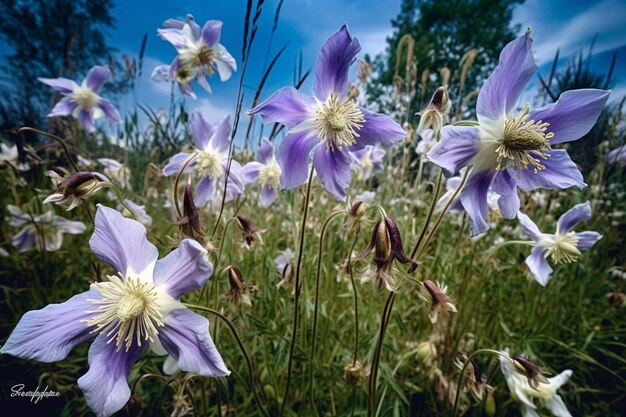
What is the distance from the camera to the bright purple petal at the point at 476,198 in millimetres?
819

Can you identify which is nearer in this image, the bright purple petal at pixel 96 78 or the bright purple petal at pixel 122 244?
the bright purple petal at pixel 122 244

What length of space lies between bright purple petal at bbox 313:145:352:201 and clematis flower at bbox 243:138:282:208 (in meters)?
0.79

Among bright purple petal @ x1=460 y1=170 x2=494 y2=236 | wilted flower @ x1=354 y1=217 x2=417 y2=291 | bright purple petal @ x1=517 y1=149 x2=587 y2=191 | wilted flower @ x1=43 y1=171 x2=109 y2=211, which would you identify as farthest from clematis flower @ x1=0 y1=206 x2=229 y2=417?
bright purple petal @ x1=517 y1=149 x2=587 y2=191

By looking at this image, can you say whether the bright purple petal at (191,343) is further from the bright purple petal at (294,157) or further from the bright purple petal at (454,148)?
the bright purple petal at (454,148)

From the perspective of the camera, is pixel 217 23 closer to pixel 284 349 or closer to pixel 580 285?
pixel 284 349

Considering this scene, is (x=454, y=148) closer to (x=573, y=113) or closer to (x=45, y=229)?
(x=573, y=113)

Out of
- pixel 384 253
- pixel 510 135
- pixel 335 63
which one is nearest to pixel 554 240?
pixel 510 135

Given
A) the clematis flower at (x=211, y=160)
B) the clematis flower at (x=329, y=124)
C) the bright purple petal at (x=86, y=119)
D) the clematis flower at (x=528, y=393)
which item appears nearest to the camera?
the clematis flower at (x=329, y=124)

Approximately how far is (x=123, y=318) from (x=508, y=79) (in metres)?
1.08

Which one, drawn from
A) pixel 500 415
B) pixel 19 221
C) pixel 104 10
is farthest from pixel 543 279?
pixel 104 10

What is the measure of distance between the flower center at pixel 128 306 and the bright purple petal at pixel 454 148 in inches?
28.7

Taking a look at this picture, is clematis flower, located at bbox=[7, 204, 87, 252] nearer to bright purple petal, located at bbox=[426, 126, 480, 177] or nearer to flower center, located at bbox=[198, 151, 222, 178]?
flower center, located at bbox=[198, 151, 222, 178]

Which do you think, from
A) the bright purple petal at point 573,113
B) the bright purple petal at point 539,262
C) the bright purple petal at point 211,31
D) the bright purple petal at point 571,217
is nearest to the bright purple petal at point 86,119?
the bright purple petal at point 211,31

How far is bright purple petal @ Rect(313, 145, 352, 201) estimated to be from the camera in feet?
3.70
